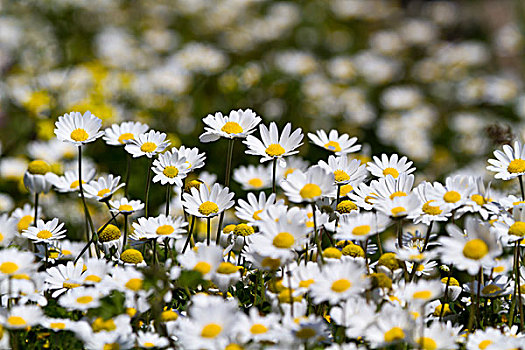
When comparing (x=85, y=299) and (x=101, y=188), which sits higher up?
(x=101, y=188)

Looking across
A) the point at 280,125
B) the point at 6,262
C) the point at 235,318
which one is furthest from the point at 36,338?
the point at 280,125

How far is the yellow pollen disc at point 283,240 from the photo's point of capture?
1618 mm

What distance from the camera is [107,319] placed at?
1.57 m

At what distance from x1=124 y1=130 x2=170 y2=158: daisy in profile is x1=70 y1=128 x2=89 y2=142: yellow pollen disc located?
0.13 meters

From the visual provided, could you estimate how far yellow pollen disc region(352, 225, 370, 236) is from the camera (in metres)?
1.65

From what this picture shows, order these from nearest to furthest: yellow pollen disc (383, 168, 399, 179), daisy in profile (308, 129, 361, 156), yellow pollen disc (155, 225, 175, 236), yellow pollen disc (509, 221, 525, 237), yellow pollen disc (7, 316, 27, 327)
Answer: yellow pollen disc (7, 316, 27, 327)
yellow pollen disc (509, 221, 525, 237)
yellow pollen disc (155, 225, 175, 236)
yellow pollen disc (383, 168, 399, 179)
daisy in profile (308, 129, 361, 156)

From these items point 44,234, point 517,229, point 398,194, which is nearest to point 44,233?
point 44,234

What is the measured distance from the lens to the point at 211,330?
55.0 inches

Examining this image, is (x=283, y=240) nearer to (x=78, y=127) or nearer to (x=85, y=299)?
(x=85, y=299)

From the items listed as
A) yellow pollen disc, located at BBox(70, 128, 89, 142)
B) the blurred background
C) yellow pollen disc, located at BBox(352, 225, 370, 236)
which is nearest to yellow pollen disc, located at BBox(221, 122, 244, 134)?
yellow pollen disc, located at BBox(70, 128, 89, 142)

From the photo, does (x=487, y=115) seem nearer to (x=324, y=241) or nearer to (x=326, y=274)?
(x=324, y=241)

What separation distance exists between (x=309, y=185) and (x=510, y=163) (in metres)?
0.72

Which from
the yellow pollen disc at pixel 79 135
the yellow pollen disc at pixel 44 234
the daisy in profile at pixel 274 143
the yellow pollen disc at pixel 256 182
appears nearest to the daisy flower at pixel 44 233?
the yellow pollen disc at pixel 44 234

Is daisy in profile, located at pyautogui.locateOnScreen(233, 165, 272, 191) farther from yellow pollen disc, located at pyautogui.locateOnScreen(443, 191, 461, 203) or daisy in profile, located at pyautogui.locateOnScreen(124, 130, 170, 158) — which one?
yellow pollen disc, located at pyautogui.locateOnScreen(443, 191, 461, 203)
